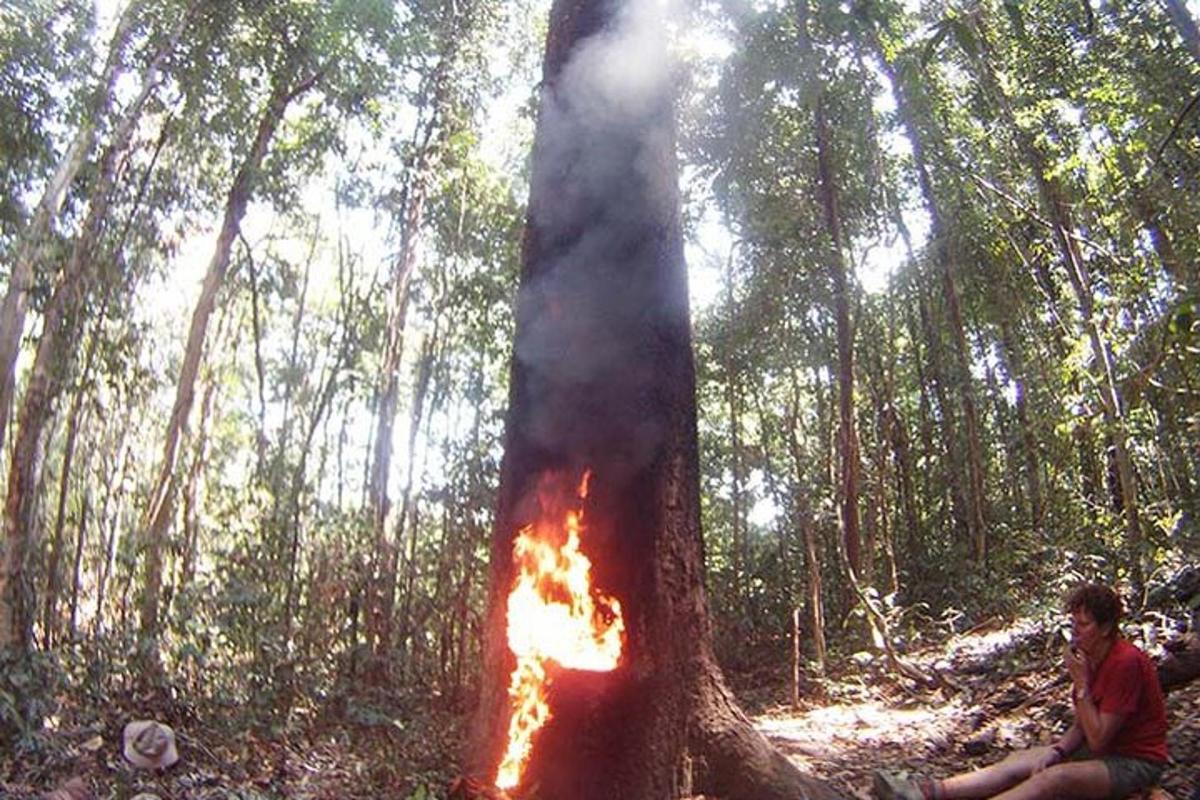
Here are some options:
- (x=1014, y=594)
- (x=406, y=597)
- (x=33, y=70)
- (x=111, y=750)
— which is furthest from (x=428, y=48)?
(x=1014, y=594)

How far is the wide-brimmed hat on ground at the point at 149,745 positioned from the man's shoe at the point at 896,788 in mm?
4599

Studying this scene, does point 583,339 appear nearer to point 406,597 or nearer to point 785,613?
point 406,597

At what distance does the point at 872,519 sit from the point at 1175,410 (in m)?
4.11

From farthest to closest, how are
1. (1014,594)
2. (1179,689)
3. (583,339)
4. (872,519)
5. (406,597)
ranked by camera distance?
(872,519) → (1014,594) → (406,597) → (1179,689) → (583,339)

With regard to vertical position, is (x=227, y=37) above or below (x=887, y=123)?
below

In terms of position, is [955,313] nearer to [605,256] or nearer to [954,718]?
[954,718]

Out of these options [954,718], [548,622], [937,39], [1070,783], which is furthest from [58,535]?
[937,39]

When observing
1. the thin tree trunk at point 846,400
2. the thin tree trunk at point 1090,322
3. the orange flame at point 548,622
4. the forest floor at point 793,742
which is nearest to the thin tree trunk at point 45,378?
the forest floor at point 793,742

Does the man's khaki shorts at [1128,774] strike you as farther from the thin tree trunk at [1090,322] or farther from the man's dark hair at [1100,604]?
the thin tree trunk at [1090,322]

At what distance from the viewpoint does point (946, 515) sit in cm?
1477

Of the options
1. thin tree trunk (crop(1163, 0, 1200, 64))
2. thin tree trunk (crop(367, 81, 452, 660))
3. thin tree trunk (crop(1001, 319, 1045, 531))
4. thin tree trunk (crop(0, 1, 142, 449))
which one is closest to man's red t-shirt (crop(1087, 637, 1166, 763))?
thin tree trunk (crop(1163, 0, 1200, 64))

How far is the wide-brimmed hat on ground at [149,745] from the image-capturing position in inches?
226

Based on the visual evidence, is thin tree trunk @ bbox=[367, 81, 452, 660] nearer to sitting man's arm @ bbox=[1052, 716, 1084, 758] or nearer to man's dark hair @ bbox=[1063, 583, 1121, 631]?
sitting man's arm @ bbox=[1052, 716, 1084, 758]

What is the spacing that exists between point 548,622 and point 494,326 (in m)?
9.08
